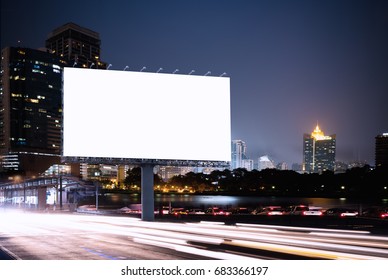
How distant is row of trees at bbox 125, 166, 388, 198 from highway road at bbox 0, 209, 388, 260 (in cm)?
10138

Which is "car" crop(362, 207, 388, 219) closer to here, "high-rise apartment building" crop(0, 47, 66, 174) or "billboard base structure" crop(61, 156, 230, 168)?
"billboard base structure" crop(61, 156, 230, 168)

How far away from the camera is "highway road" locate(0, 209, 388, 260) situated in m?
10.7

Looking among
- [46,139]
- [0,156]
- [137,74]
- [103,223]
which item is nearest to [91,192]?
[46,139]

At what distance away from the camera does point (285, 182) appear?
12688 centimetres

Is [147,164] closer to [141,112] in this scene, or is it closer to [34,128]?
[141,112]

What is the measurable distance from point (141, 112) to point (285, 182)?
11482cm

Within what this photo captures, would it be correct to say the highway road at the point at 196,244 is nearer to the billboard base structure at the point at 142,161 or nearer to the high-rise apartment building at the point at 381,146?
the billboard base structure at the point at 142,161

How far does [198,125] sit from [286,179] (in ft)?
376

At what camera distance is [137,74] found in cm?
1639

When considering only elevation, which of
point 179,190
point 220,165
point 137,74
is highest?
point 137,74

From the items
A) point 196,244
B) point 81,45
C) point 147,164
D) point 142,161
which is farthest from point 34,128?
point 196,244

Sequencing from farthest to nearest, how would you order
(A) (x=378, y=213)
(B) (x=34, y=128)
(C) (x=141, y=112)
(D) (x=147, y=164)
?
(B) (x=34, y=128) < (A) (x=378, y=213) < (D) (x=147, y=164) < (C) (x=141, y=112)

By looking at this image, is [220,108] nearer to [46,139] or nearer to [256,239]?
[256,239]
